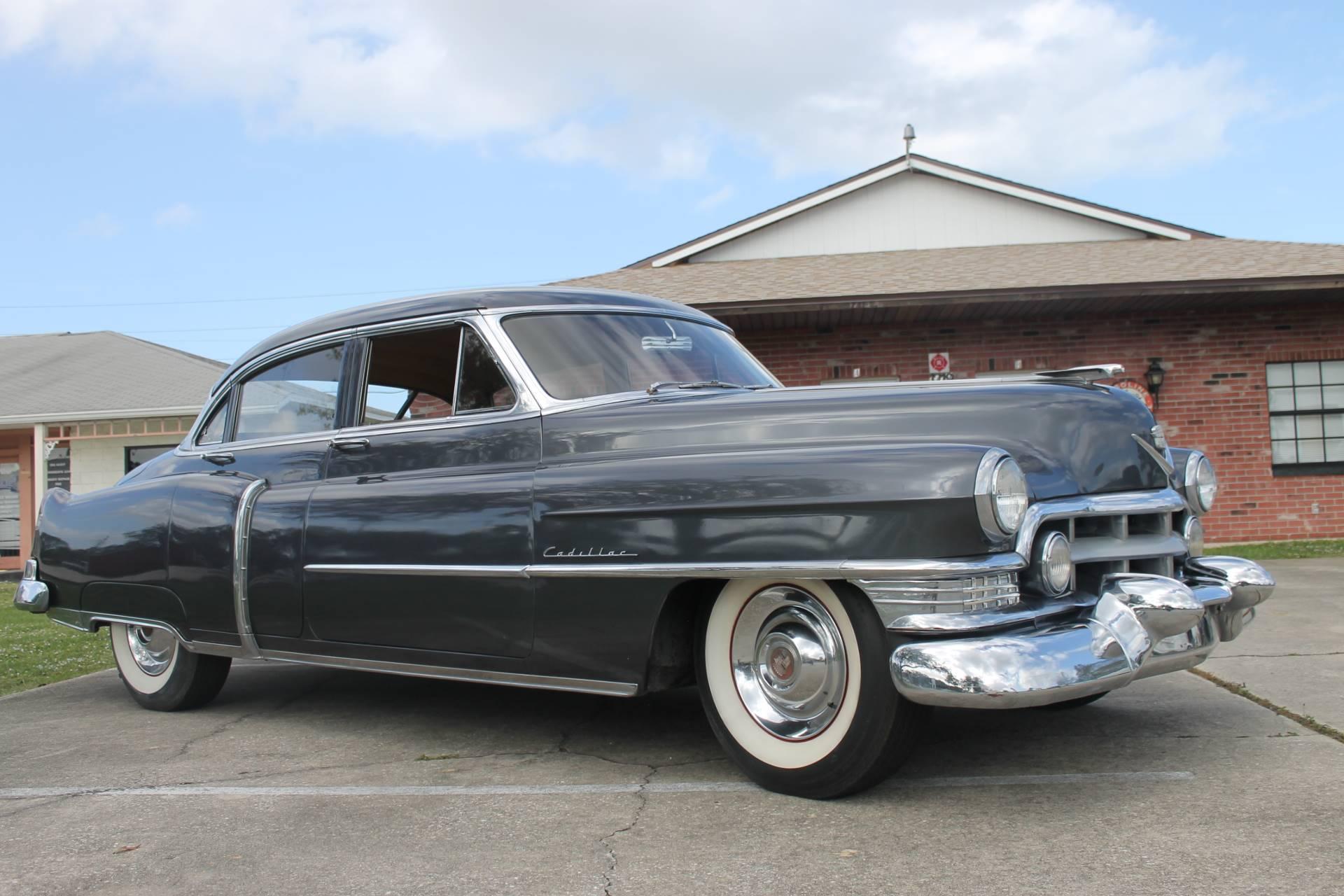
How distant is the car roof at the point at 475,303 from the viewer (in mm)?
4777

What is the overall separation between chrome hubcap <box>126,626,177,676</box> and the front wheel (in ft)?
10.1

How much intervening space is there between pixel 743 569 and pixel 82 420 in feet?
59.8

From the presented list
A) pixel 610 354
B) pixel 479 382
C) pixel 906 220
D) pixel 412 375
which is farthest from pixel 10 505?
pixel 610 354

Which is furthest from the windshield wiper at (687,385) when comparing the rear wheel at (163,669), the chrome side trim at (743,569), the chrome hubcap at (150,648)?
the chrome hubcap at (150,648)

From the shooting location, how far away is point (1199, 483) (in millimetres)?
4336

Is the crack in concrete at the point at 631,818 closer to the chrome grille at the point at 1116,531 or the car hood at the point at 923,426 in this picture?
the car hood at the point at 923,426

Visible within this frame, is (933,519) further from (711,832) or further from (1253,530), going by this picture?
(1253,530)

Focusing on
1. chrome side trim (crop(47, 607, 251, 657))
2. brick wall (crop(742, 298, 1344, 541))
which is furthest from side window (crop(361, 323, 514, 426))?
brick wall (crop(742, 298, 1344, 541))

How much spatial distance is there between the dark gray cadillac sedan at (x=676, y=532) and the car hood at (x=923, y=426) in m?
0.01

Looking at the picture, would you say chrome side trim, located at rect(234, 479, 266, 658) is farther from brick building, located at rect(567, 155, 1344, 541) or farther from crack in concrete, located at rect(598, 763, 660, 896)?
brick building, located at rect(567, 155, 1344, 541)

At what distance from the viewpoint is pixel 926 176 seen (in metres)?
16.9

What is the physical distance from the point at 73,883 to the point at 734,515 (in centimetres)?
204

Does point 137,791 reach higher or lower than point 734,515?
lower

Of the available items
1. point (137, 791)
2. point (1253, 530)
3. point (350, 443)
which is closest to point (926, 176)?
point (1253, 530)
